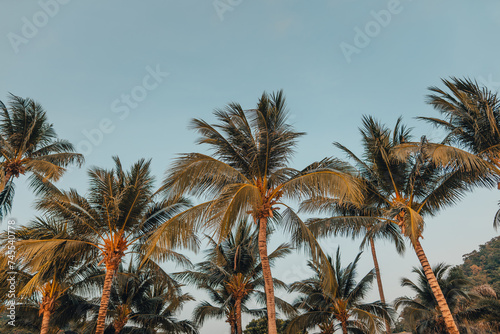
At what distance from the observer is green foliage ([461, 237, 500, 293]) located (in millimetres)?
35409

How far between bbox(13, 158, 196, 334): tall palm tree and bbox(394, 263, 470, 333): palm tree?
607 inches

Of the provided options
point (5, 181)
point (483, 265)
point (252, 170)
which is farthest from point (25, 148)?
point (483, 265)

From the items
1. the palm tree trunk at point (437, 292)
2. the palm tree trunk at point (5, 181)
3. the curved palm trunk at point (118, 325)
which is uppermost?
the palm tree trunk at point (5, 181)

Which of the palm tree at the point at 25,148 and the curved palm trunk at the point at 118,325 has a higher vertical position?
the palm tree at the point at 25,148

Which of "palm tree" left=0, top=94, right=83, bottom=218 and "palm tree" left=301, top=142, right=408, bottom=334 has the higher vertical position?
"palm tree" left=0, top=94, right=83, bottom=218

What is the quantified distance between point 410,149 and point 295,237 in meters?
4.61

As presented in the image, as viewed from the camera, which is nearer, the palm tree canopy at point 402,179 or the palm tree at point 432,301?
the palm tree canopy at point 402,179

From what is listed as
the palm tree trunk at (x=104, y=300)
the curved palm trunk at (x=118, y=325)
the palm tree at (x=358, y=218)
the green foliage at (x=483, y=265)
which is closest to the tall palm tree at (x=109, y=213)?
the palm tree trunk at (x=104, y=300)

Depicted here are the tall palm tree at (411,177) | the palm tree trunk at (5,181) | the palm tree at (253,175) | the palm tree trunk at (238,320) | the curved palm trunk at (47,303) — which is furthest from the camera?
the palm tree trunk at (238,320)

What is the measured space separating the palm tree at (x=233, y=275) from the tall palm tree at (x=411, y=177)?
21.0ft

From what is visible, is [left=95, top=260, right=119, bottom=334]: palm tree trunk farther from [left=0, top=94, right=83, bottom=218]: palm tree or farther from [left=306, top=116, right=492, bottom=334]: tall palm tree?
[left=306, top=116, right=492, bottom=334]: tall palm tree

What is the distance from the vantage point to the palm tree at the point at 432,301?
61.6 ft

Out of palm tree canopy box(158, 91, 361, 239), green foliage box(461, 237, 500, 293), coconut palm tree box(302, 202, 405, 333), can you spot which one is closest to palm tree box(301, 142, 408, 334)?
coconut palm tree box(302, 202, 405, 333)

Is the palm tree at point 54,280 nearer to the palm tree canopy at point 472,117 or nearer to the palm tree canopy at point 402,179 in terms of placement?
the palm tree canopy at point 402,179
